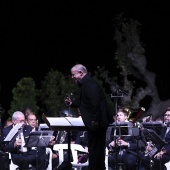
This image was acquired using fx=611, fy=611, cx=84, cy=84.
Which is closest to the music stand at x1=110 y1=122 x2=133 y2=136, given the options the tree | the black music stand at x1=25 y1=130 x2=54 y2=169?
the black music stand at x1=25 y1=130 x2=54 y2=169

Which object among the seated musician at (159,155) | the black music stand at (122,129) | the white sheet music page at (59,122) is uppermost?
the white sheet music page at (59,122)

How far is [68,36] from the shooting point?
1889cm

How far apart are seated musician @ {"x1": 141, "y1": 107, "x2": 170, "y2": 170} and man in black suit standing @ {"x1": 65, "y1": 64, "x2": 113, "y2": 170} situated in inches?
126

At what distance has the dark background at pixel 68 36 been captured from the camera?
18.2 metres

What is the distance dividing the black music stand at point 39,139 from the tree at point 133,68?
248 inches

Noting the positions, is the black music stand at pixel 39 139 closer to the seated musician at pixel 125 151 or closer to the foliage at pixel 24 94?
the seated musician at pixel 125 151

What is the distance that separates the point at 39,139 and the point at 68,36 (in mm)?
7704

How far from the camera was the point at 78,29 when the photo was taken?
61.3ft

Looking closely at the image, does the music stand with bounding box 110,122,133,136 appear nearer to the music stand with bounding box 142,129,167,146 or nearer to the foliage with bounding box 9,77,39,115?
the music stand with bounding box 142,129,167,146

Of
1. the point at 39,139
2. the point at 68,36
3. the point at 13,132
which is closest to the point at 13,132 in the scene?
the point at 13,132

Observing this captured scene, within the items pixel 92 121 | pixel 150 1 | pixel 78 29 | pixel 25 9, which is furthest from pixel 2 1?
pixel 92 121

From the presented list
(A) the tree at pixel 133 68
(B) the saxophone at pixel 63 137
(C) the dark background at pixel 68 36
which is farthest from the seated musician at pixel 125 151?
(C) the dark background at pixel 68 36

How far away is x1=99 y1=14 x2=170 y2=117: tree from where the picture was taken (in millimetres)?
18047

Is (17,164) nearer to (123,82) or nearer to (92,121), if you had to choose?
(92,121)
